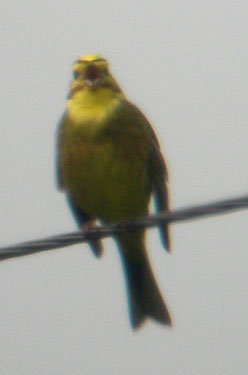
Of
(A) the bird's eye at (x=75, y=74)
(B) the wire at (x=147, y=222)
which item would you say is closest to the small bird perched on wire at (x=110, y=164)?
(A) the bird's eye at (x=75, y=74)

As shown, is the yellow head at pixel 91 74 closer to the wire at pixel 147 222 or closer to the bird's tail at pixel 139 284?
the bird's tail at pixel 139 284

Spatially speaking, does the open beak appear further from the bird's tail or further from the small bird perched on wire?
the bird's tail

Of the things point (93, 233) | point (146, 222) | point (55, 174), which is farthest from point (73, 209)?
point (146, 222)

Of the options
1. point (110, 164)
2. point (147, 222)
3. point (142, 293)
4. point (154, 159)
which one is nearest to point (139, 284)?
point (142, 293)

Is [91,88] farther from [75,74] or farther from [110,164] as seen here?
[110,164]

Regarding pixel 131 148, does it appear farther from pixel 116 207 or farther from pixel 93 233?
pixel 93 233

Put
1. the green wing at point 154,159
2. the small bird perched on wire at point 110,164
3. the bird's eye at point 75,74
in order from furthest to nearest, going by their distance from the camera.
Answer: the bird's eye at point 75,74 < the green wing at point 154,159 < the small bird perched on wire at point 110,164

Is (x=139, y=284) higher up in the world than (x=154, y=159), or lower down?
lower down

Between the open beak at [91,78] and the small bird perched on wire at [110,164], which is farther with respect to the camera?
the open beak at [91,78]

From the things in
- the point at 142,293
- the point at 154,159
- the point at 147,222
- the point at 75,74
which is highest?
the point at 75,74
